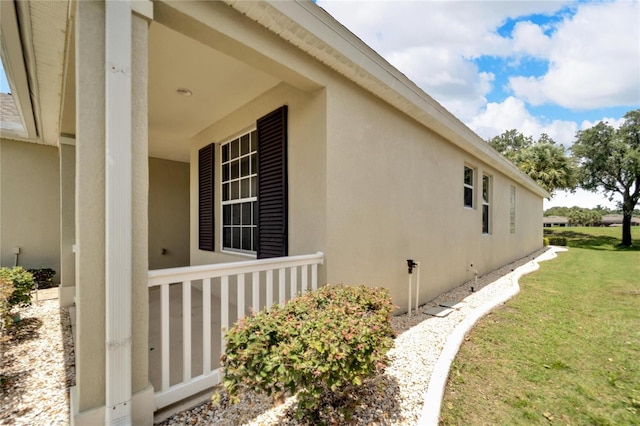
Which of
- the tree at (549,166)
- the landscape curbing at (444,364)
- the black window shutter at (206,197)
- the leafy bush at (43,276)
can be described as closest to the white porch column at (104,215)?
the landscape curbing at (444,364)

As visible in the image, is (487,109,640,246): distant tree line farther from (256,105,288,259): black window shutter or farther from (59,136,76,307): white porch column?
(59,136,76,307): white porch column

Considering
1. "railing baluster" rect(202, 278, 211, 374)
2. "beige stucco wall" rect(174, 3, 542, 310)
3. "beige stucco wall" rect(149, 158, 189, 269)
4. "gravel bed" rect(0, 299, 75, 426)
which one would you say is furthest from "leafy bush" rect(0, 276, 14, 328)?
"beige stucco wall" rect(149, 158, 189, 269)

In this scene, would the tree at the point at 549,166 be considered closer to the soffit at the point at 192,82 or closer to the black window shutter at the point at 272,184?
the black window shutter at the point at 272,184

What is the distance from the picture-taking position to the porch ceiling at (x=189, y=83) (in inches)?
128

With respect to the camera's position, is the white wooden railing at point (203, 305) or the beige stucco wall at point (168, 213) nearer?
the white wooden railing at point (203, 305)

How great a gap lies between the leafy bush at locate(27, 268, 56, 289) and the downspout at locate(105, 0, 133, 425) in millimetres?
6525

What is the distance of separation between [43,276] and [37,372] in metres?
4.86

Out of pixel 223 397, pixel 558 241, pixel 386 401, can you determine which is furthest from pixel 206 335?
pixel 558 241

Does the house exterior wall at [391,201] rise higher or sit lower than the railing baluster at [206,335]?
higher

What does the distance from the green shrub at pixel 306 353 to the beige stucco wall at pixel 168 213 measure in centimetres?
747

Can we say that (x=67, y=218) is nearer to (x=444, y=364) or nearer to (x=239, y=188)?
(x=239, y=188)

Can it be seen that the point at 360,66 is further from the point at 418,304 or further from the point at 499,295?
the point at 499,295

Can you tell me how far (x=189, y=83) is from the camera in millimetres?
4105

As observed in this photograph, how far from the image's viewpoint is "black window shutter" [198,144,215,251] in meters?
5.87
